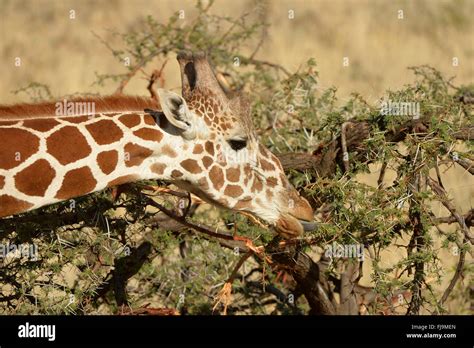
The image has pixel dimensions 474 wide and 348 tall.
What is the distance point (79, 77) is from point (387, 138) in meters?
9.34

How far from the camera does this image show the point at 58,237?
680 centimetres

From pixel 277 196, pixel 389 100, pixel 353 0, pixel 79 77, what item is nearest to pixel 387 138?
pixel 389 100

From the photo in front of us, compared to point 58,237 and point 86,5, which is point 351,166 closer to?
point 58,237

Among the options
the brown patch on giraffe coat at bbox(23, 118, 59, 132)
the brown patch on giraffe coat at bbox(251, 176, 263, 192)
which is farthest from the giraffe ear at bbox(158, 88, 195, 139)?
the brown patch on giraffe coat at bbox(23, 118, 59, 132)

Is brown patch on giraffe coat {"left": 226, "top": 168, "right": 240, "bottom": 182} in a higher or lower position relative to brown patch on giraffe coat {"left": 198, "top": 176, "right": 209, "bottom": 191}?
higher

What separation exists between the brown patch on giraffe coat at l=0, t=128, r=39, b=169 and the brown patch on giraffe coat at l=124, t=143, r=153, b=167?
553 millimetres

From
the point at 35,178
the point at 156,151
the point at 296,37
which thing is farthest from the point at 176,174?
the point at 296,37

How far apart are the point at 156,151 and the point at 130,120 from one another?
27 cm

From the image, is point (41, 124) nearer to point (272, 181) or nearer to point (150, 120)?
point (150, 120)

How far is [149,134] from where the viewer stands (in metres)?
6.16

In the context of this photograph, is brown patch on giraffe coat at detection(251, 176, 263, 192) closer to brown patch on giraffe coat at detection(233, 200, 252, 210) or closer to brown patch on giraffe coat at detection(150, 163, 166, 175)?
brown patch on giraffe coat at detection(233, 200, 252, 210)

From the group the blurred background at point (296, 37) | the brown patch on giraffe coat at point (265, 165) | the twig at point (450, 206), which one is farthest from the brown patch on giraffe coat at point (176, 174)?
the blurred background at point (296, 37)

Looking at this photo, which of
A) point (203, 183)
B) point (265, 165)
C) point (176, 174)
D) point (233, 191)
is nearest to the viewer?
point (176, 174)

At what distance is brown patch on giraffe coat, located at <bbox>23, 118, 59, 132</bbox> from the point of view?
241 inches
